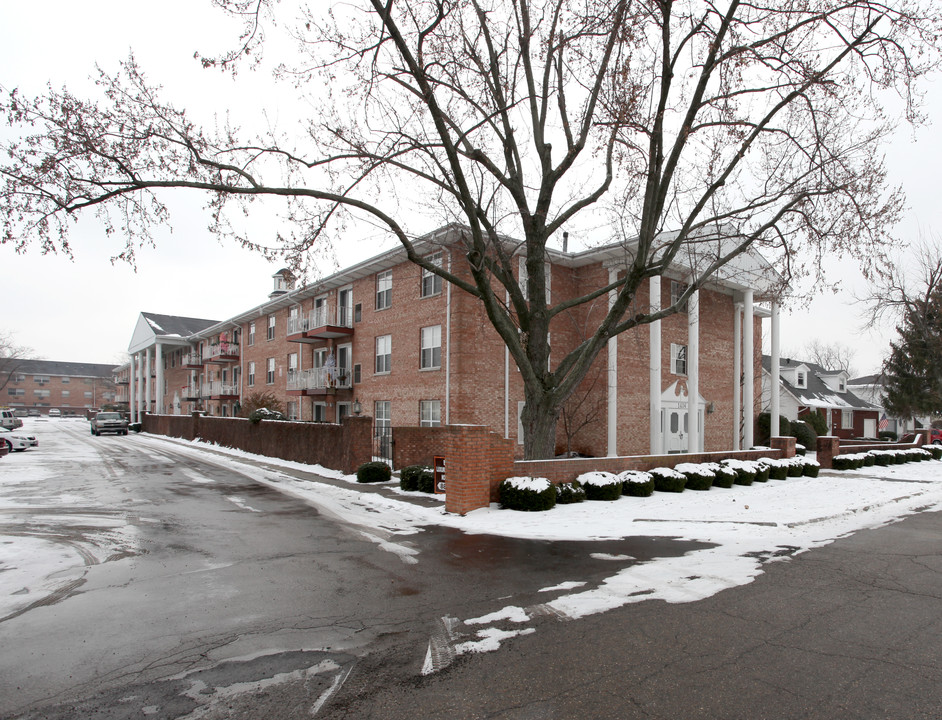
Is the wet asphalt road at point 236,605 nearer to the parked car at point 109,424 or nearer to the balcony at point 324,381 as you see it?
the balcony at point 324,381

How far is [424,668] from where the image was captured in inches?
165

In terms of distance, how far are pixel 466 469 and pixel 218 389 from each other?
34.4m

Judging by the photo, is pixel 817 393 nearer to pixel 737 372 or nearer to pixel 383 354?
pixel 737 372

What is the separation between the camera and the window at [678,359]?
2470 cm

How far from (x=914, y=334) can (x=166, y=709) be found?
4173 centimetres

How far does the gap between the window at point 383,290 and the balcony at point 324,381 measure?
368cm

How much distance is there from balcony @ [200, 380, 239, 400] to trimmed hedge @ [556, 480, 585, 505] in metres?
32.3

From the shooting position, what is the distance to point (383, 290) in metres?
24.5

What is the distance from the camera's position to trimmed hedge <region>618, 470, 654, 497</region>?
13.0 meters

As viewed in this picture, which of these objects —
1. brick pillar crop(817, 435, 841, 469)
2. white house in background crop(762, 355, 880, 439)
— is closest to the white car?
brick pillar crop(817, 435, 841, 469)

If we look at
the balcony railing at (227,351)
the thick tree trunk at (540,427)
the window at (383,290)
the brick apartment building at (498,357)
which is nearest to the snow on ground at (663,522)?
the thick tree trunk at (540,427)

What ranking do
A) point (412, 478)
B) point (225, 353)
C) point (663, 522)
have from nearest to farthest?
point (663, 522), point (412, 478), point (225, 353)

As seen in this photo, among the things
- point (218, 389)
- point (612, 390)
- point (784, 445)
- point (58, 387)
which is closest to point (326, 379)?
point (612, 390)

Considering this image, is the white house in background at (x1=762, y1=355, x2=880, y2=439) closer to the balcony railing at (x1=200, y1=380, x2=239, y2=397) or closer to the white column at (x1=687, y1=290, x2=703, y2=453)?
the white column at (x1=687, y1=290, x2=703, y2=453)
